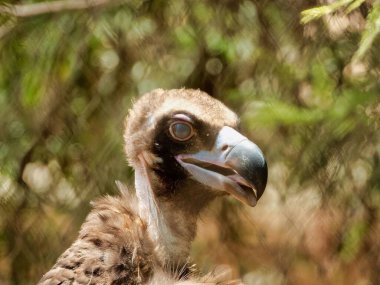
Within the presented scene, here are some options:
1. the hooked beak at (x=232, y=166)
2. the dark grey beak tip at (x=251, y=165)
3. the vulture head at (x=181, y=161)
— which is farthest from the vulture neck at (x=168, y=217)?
the dark grey beak tip at (x=251, y=165)

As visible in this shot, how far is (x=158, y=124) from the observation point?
2357 mm

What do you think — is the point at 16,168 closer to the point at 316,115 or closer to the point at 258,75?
the point at 258,75

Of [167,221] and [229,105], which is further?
[229,105]

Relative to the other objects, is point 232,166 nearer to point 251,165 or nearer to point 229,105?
point 251,165

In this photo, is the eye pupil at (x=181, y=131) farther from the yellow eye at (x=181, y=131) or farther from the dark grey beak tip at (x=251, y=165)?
the dark grey beak tip at (x=251, y=165)

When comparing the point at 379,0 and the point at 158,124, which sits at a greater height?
the point at 379,0

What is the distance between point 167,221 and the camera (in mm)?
2379

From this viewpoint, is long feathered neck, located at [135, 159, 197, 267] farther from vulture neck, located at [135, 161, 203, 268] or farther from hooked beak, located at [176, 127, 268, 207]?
hooked beak, located at [176, 127, 268, 207]

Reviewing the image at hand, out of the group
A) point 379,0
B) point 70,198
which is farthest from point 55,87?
point 379,0

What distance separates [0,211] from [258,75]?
4.22ft

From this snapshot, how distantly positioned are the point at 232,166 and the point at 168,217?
241 mm

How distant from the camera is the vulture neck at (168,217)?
237 centimetres

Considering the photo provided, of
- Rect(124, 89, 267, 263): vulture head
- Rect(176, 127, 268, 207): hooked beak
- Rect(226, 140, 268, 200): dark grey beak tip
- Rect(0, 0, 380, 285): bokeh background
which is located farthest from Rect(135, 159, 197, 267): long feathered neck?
Rect(0, 0, 380, 285): bokeh background

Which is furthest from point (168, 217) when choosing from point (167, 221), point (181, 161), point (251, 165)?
point (251, 165)
